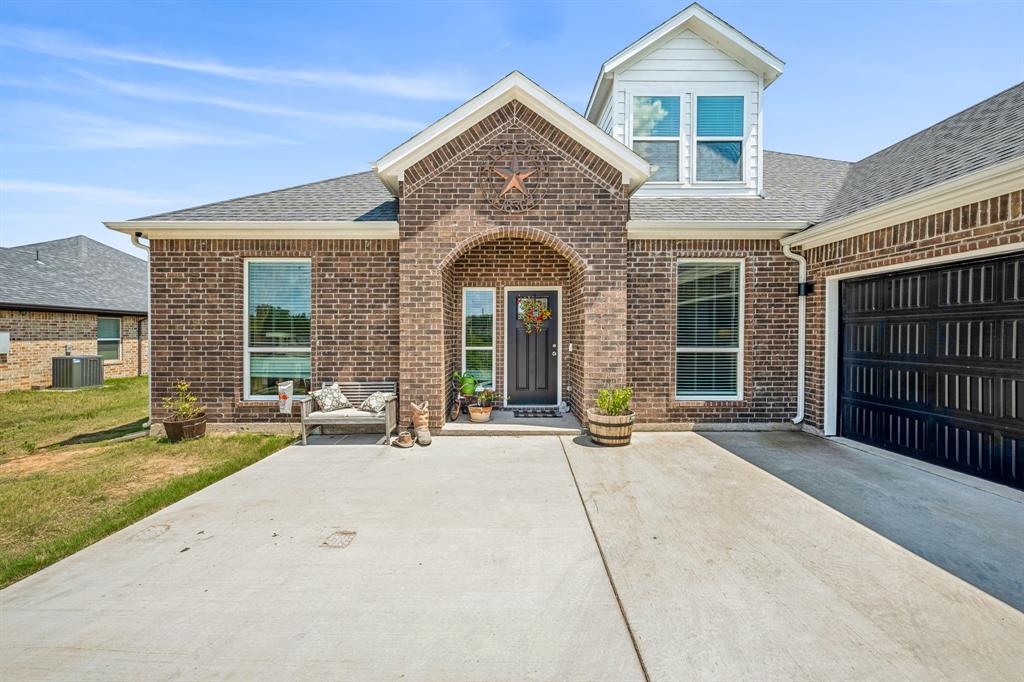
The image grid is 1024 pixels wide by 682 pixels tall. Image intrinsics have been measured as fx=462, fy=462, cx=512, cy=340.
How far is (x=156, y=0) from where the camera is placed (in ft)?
23.8

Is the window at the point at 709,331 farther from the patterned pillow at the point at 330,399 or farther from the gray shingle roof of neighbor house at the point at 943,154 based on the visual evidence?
the patterned pillow at the point at 330,399

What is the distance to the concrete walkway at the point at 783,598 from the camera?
2.42 metres

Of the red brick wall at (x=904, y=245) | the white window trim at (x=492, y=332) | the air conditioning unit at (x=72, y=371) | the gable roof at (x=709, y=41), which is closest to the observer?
the red brick wall at (x=904, y=245)

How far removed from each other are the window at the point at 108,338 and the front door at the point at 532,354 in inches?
627

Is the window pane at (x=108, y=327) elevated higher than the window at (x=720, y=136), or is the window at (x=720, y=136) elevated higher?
the window at (x=720, y=136)

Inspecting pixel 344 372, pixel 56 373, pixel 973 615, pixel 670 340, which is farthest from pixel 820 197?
pixel 56 373

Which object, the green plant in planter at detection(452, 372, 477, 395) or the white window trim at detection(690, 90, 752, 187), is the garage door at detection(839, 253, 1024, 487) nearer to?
the white window trim at detection(690, 90, 752, 187)

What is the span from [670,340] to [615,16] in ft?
19.1

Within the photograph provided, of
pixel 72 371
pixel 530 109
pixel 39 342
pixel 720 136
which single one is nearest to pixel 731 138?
pixel 720 136

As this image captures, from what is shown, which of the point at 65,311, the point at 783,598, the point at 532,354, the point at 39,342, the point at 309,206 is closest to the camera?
the point at 783,598

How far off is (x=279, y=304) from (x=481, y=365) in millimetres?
3733

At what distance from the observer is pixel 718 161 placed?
29.9ft

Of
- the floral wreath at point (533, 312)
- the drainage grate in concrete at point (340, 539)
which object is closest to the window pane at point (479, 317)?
the floral wreath at point (533, 312)

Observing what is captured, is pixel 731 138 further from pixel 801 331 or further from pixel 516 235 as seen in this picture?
pixel 516 235
